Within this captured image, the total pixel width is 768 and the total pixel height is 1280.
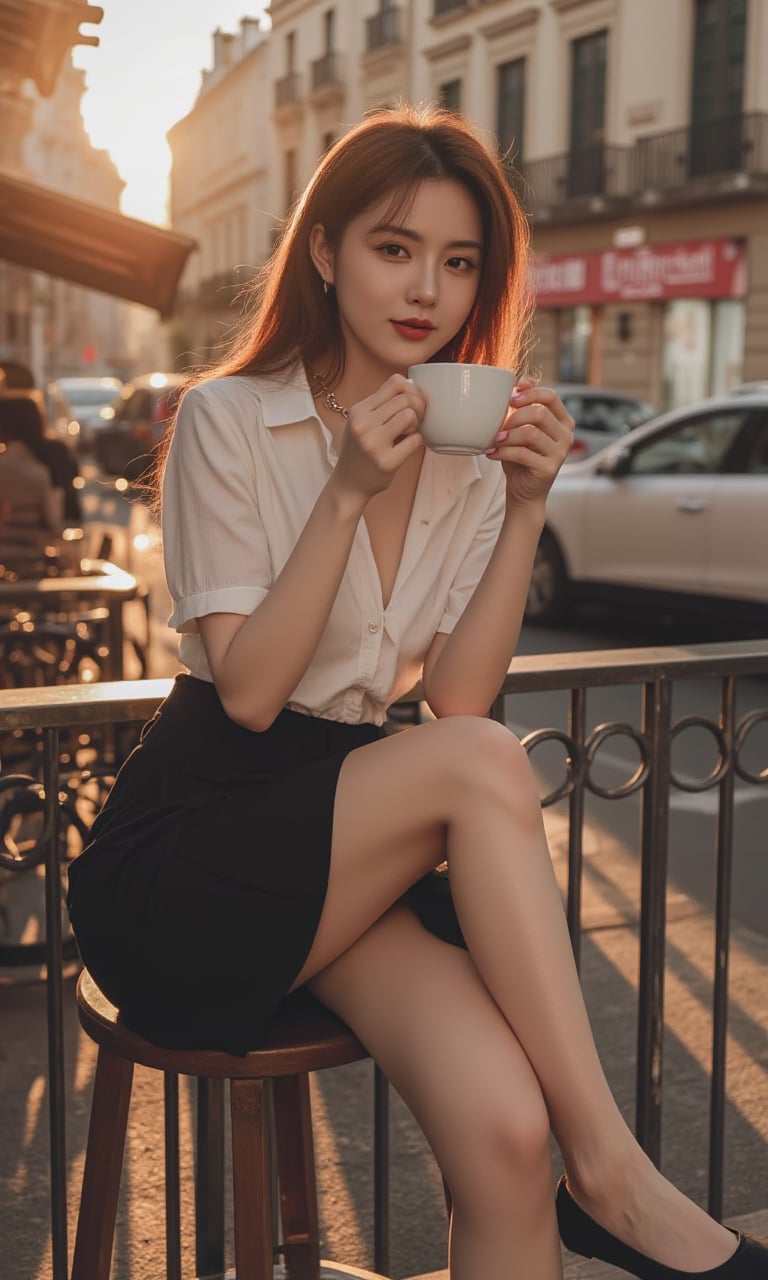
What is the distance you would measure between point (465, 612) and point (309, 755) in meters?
0.30

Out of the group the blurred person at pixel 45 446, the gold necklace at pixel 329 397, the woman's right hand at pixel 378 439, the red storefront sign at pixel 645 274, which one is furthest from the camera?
the red storefront sign at pixel 645 274

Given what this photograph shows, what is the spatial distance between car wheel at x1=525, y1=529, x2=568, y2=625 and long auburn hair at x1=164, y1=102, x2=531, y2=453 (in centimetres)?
730

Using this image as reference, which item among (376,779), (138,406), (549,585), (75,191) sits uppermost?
(75,191)

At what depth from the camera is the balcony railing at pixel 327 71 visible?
35344 millimetres

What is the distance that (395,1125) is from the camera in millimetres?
3191

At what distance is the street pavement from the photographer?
269cm

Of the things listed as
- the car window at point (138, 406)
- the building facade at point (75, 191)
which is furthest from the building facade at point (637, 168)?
the building facade at point (75, 191)

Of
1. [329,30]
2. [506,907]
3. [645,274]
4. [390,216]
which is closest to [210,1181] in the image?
[506,907]

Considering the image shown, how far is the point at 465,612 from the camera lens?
6.87 feet

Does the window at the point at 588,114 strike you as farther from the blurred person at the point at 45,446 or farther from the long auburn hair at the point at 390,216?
the long auburn hair at the point at 390,216

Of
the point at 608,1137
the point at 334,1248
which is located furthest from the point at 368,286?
the point at 334,1248

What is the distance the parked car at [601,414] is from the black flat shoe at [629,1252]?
1156cm

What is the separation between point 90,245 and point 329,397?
7.29 metres

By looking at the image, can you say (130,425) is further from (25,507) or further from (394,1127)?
(394,1127)
